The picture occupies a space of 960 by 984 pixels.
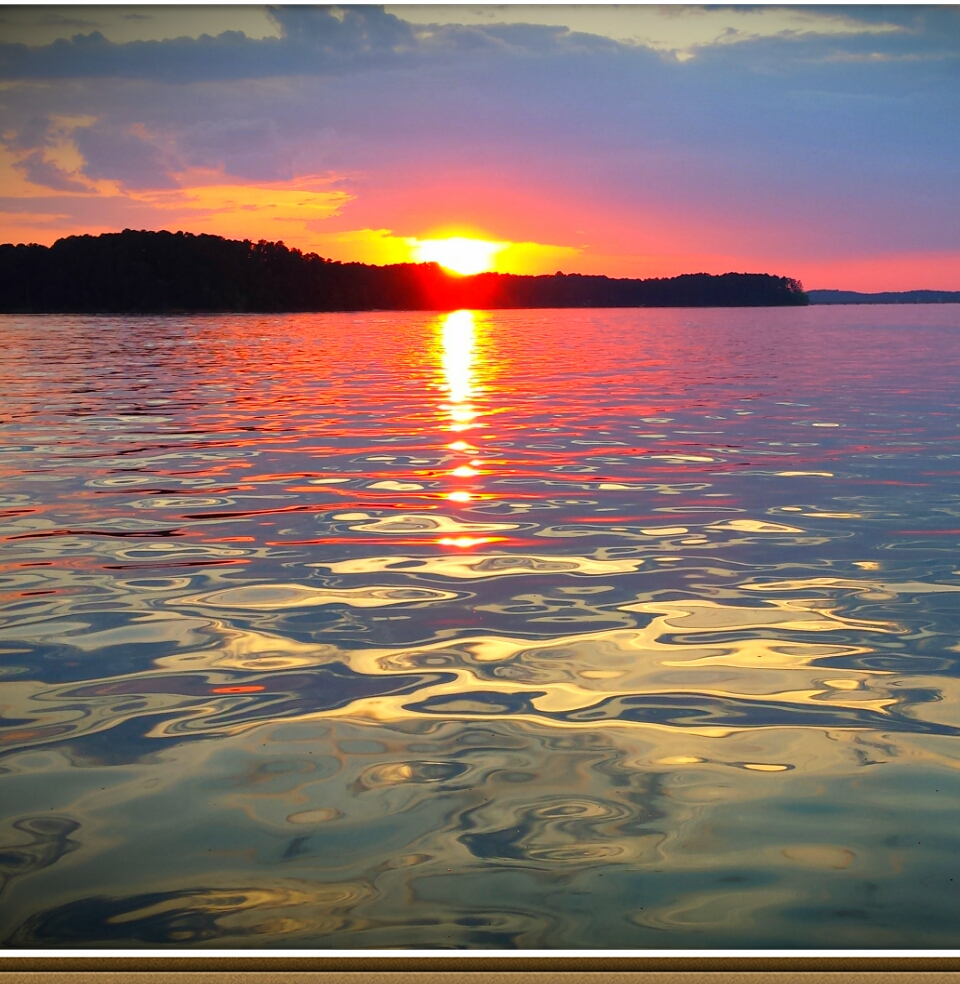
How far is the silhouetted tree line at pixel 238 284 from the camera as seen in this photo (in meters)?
71.9

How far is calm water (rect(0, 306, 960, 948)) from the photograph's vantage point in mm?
3600

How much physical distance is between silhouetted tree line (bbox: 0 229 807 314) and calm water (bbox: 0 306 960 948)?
179ft

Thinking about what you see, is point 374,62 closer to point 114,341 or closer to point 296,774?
point 296,774

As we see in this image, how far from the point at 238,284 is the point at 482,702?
94.8 metres

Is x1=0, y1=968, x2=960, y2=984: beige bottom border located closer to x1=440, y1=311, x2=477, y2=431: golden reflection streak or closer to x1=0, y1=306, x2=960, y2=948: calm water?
x1=0, y1=306, x2=960, y2=948: calm water

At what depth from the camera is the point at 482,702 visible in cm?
533

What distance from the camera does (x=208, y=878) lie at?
3725 mm

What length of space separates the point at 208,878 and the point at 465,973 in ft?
3.21

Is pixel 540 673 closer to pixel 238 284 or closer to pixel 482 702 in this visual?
pixel 482 702

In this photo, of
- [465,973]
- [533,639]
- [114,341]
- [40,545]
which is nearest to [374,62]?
[40,545]

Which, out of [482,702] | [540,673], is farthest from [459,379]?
[482,702]

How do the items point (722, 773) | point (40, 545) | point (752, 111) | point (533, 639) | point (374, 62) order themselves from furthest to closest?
point (752, 111) < point (374, 62) < point (40, 545) < point (533, 639) < point (722, 773)

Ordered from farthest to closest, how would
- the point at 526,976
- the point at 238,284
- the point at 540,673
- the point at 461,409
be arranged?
the point at 238,284 → the point at 461,409 → the point at 540,673 → the point at 526,976

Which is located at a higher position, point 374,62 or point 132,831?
point 374,62
